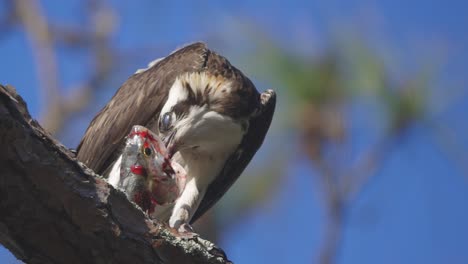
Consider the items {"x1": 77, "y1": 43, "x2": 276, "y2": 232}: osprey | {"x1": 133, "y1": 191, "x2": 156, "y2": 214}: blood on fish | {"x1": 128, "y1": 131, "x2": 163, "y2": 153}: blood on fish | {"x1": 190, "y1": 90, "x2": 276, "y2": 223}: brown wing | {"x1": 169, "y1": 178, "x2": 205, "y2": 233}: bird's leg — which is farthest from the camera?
{"x1": 190, "y1": 90, "x2": 276, "y2": 223}: brown wing

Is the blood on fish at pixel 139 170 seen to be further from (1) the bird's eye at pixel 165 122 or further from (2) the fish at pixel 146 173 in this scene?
(1) the bird's eye at pixel 165 122

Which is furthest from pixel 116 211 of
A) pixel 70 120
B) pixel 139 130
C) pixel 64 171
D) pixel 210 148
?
pixel 70 120

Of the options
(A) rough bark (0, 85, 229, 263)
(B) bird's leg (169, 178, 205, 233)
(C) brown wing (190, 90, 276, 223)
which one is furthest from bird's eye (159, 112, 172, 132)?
(A) rough bark (0, 85, 229, 263)

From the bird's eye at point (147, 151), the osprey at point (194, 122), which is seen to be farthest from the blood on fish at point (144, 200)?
the osprey at point (194, 122)

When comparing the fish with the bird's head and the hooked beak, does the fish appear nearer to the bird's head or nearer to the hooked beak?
the hooked beak

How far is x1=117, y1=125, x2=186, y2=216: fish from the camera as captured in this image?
561 centimetres

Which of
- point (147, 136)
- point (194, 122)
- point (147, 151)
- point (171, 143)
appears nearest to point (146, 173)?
point (147, 151)

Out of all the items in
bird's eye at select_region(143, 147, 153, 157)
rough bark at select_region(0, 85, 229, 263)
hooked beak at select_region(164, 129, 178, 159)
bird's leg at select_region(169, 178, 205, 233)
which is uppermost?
hooked beak at select_region(164, 129, 178, 159)

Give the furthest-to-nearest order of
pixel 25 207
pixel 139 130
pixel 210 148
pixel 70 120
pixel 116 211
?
pixel 70 120
pixel 210 148
pixel 139 130
pixel 116 211
pixel 25 207

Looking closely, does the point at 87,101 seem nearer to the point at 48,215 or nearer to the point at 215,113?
the point at 215,113

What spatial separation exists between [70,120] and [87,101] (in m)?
0.49

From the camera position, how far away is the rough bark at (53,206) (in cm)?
365

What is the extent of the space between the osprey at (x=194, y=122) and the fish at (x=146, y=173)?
22.1 inches

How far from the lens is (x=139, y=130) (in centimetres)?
580
